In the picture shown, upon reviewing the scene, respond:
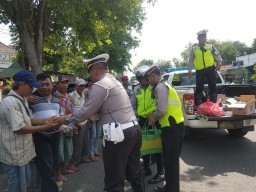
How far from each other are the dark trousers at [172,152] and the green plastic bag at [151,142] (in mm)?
410

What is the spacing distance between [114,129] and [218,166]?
116 inches

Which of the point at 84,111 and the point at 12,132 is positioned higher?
the point at 84,111

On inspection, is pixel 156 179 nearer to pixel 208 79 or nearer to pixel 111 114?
pixel 111 114

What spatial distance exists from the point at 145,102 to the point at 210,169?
5.47ft

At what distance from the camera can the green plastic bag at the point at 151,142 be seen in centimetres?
424

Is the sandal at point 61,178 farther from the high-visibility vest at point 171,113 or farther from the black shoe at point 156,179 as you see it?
the high-visibility vest at point 171,113

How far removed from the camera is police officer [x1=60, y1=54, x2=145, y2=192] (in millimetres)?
3080

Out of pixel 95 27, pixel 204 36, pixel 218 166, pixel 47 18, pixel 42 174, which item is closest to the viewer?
pixel 42 174

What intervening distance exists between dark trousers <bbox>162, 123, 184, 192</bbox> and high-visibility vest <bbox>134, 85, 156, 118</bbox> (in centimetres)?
100

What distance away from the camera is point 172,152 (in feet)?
12.5

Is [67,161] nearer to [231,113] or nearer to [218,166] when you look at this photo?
[218,166]

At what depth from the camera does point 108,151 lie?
123 inches

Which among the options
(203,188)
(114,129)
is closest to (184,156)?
(203,188)

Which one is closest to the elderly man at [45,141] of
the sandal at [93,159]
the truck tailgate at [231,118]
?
the sandal at [93,159]
